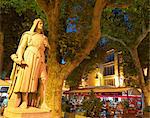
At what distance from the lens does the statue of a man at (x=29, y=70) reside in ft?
20.2

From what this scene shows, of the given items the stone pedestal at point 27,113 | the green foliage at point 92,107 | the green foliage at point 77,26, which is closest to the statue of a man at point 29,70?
the stone pedestal at point 27,113

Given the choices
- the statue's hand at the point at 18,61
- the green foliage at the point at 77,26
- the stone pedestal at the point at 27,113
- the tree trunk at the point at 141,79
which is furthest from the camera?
the tree trunk at the point at 141,79

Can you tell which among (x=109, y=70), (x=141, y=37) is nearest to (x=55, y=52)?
(x=141, y=37)

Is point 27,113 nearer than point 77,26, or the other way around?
point 27,113

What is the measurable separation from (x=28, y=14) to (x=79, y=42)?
790 centimetres

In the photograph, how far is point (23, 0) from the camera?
1504cm

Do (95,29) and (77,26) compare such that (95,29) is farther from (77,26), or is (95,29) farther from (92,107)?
(92,107)

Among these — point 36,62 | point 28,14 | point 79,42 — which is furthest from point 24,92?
point 28,14

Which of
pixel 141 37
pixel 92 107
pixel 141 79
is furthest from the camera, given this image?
pixel 141 79

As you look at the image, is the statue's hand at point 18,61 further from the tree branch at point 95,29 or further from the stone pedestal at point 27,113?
the tree branch at point 95,29

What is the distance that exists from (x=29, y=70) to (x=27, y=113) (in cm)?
87

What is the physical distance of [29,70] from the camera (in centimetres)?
622

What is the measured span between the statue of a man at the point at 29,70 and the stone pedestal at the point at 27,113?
145 millimetres

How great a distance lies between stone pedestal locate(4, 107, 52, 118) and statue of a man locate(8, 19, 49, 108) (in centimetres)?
15
